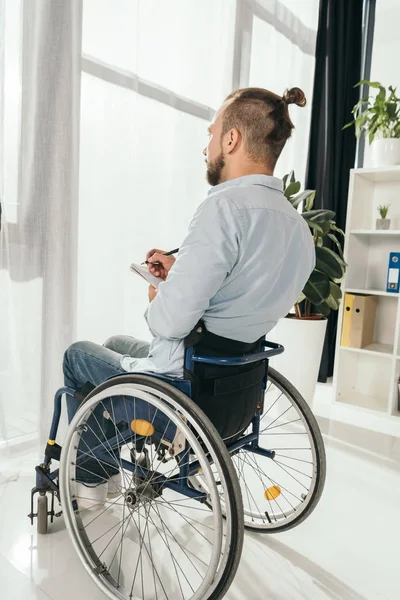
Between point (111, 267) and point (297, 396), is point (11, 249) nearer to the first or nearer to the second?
point (111, 267)

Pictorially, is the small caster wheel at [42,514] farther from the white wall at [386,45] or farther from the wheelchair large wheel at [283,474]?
the white wall at [386,45]

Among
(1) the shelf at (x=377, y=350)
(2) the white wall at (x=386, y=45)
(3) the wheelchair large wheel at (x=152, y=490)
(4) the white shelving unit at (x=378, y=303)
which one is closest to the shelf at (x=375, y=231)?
(4) the white shelving unit at (x=378, y=303)

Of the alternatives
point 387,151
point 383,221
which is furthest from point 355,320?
point 387,151

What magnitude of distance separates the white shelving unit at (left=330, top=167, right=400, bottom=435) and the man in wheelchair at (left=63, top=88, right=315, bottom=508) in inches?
64.2

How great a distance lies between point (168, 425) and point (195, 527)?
573 millimetres

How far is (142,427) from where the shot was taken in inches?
45.5

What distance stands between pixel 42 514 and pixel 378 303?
2.31 m

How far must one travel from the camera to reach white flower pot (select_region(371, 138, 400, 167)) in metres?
2.65

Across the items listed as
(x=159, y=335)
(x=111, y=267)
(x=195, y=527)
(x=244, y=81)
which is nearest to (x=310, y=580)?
(x=195, y=527)

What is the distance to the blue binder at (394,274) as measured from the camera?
270 cm

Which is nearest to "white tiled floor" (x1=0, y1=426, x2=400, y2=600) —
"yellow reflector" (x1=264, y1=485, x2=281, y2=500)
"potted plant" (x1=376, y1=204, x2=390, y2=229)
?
"yellow reflector" (x1=264, y1=485, x2=281, y2=500)

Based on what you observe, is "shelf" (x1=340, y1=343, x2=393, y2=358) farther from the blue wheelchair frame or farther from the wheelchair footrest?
the wheelchair footrest

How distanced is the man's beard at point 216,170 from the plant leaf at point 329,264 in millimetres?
1273

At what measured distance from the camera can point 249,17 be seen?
2545mm
